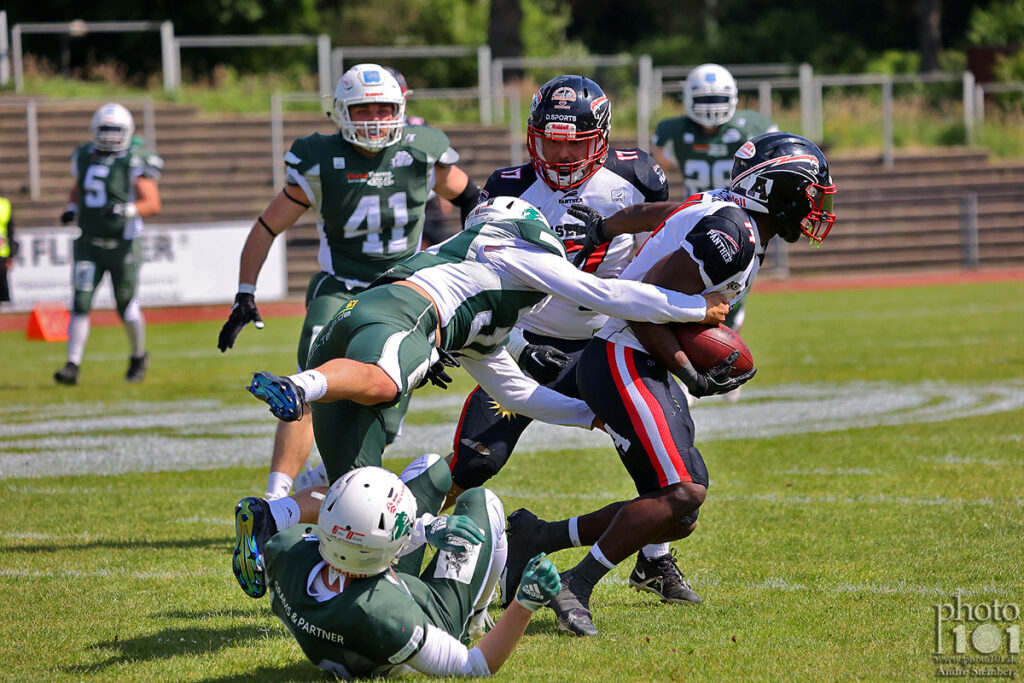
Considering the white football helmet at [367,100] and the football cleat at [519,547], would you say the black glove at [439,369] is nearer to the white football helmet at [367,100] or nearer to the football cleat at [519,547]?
the football cleat at [519,547]

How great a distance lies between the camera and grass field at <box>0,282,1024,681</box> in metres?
3.93

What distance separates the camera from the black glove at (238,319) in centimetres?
525

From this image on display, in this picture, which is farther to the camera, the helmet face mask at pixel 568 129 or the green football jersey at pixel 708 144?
the green football jersey at pixel 708 144

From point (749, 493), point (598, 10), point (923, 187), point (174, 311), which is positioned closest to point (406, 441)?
point (749, 493)

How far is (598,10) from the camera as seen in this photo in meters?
42.0

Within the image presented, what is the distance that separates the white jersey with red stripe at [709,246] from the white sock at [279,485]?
171 cm

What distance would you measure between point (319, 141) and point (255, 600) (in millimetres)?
2276

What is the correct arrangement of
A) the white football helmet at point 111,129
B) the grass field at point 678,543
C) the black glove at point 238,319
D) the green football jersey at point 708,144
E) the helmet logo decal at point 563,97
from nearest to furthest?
the grass field at point 678,543, the helmet logo decal at point 563,97, the black glove at point 238,319, the green football jersey at point 708,144, the white football helmet at point 111,129

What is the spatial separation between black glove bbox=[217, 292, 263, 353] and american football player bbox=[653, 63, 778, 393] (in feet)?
17.4

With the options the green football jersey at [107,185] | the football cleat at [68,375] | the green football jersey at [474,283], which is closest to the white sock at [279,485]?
the green football jersey at [474,283]

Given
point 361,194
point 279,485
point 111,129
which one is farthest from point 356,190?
point 111,129

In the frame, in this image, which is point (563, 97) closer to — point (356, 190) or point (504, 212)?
point (504, 212)

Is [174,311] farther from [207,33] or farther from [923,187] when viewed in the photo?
[207,33]

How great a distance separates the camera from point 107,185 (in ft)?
36.4
